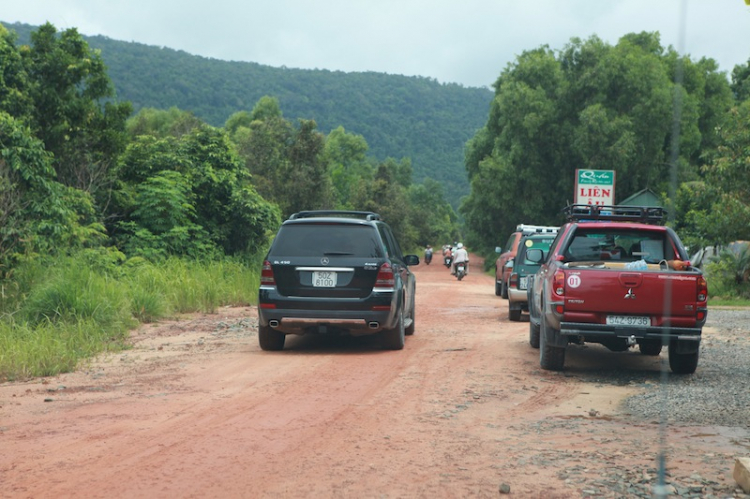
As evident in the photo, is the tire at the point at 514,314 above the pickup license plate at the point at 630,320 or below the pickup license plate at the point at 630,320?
below

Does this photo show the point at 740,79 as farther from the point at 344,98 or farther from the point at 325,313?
the point at 344,98

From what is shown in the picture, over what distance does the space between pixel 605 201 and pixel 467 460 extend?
87.6ft

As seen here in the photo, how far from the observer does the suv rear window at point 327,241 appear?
11.9 meters

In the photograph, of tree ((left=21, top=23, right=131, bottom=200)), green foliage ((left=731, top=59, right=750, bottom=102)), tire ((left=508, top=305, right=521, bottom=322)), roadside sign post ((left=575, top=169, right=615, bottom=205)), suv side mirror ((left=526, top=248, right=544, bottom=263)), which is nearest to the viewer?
suv side mirror ((left=526, top=248, right=544, bottom=263))

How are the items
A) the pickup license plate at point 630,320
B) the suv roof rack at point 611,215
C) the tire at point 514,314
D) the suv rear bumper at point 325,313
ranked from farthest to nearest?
the tire at point 514,314 < the suv roof rack at point 611,215 < the suv rear bumper at point 325,313 < the pickup license plate at point 630,320

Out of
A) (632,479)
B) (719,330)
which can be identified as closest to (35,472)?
(632,479)

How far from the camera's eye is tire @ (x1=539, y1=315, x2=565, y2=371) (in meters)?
10.5

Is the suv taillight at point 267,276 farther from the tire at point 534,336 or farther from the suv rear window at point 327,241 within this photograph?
the tire at point 534,336

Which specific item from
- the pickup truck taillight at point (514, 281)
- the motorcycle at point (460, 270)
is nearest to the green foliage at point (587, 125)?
the motorcycle at point (460, 270)

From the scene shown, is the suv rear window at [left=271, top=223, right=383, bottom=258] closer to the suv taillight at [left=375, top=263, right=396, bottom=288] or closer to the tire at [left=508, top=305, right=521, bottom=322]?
the suv taillight at [left=375, top=263, right=396, bottom=288]

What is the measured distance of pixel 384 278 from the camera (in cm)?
1177

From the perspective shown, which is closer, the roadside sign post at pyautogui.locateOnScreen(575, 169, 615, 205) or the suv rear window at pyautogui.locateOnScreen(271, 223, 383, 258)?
the suv rear window at pyautogui.locateOnScreen(271, 223, 383, 258)

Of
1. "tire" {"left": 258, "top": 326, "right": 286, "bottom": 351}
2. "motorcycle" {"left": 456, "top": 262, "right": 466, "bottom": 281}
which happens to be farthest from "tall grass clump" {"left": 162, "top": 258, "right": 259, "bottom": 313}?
"motorcycle" {"left": 456, "top": 262, "right": 466, "bottom": 281}

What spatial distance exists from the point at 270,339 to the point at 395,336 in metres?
1.74
